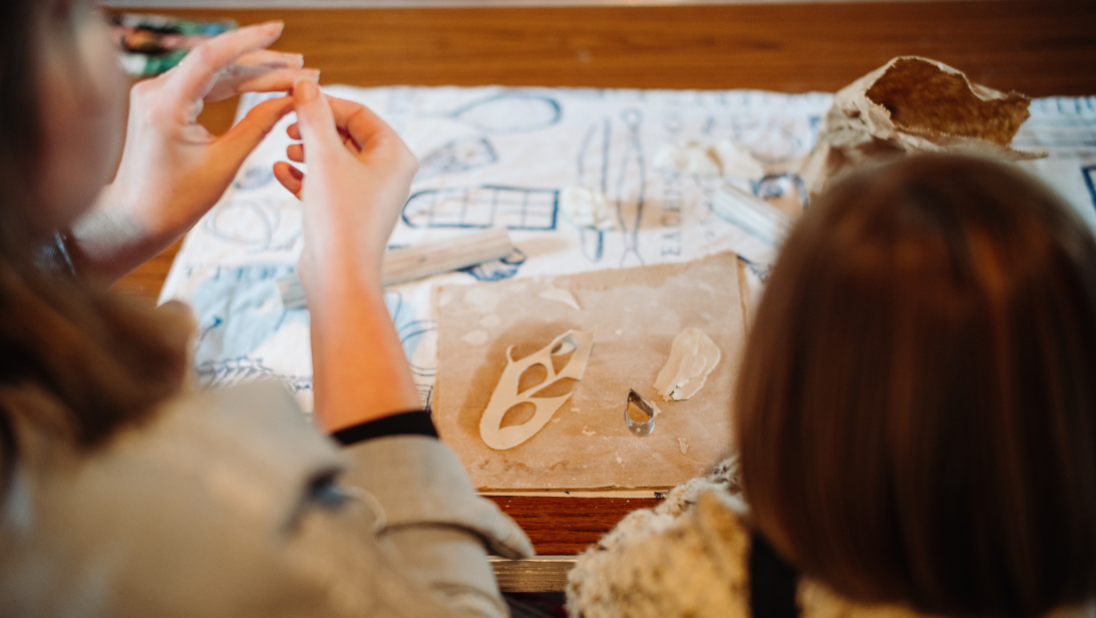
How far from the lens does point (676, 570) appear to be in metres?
0.43

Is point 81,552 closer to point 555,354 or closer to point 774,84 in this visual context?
point 555,354

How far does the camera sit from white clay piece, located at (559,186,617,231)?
2.99 ft

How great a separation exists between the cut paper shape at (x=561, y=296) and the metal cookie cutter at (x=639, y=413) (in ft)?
0.48

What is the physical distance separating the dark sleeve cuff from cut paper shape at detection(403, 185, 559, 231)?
0.49 metres

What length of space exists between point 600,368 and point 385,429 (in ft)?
1.06

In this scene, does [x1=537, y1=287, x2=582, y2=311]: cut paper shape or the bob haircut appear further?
[x1=537, y1=287, x2=582, y2=311]: cut paper shape

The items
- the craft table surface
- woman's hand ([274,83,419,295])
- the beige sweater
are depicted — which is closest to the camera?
the beige sweater

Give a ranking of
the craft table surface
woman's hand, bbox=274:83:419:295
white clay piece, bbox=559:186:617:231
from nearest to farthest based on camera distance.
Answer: woman's hand, bbox=274:83:419:295 < white clay piece, bbox=559:186:617:231 < the craft table surface

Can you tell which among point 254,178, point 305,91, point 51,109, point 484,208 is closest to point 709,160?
point 484,208

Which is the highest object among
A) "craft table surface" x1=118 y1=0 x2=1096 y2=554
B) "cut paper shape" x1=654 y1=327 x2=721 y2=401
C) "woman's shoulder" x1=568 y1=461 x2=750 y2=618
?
A: "craft table surface" x1=118 y1=0 x2=1096 y2=554

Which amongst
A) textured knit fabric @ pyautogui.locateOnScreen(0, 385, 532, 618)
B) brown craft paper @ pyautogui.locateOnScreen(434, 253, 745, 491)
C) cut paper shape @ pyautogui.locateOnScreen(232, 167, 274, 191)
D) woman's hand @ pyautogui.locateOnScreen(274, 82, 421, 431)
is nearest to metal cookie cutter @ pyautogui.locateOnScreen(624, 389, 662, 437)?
brown craft paper @ pyautogui.locateOnScreen(434, 253, 745, 491)

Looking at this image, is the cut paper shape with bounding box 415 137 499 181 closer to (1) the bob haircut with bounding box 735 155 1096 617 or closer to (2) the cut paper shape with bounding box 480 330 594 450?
(2) the cut paper shape with bounding box 480 330 594 450

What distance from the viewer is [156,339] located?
1.04 feet

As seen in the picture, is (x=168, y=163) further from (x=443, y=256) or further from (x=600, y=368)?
(x=600, y=368)
